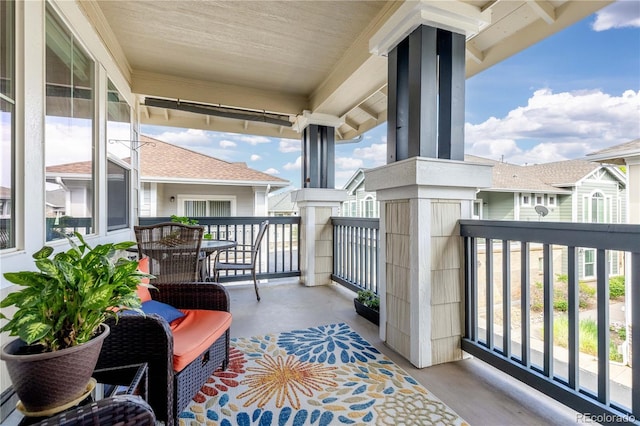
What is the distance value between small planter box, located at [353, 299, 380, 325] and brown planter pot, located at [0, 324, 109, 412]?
8.01 ft

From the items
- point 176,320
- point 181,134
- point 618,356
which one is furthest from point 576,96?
point 181,134

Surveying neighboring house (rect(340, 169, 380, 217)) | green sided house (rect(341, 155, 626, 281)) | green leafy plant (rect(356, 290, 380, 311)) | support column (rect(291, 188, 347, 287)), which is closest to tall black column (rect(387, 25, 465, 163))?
green leafy plant (rect(356, 290, 380, 311))

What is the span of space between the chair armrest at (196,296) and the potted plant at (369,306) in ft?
5.15

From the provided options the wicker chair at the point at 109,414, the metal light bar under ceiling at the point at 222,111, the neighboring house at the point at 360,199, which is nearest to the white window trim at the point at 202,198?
the metal light bar under ceiling at the point at 222,111

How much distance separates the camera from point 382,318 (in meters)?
2.59

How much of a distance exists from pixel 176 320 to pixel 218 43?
9.61ft

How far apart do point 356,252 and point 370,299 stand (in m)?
0.88

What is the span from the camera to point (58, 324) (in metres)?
0.91

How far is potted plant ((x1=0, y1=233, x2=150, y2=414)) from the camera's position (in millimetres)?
848

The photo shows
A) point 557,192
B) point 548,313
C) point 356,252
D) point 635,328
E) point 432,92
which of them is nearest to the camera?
point 635,328

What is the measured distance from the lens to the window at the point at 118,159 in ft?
10.2

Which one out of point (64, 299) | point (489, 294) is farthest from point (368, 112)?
point (64, 299)

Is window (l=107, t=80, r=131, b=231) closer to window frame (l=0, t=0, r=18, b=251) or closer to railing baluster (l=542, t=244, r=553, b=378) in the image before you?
window frame (l=0, t=0, r=18, b=251)

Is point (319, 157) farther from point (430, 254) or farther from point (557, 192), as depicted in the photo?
point (557, 192)
